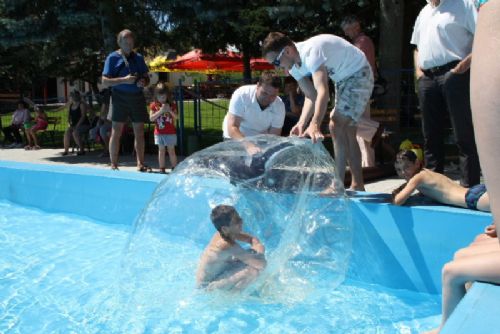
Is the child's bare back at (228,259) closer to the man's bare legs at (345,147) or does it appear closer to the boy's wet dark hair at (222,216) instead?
the boy's wet dark hair at (222,216)

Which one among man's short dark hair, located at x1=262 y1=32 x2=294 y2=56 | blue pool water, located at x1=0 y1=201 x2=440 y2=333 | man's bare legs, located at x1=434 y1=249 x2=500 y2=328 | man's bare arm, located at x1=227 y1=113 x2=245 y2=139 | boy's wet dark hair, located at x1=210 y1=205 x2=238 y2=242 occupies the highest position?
man's short dark hair, located at x1=262 y1=32 x2=294 y2=56

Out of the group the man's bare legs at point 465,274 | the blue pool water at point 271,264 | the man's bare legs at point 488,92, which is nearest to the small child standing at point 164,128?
the blue pool water at point 271,264

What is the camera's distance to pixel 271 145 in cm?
442

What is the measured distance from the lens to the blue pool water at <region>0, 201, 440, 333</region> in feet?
13.3

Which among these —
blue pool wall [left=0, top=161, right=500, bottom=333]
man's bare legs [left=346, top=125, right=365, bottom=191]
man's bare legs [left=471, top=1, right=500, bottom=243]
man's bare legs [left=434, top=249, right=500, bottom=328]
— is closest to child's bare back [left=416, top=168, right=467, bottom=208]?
blue pool wall [left=0, top=161, right=500, bottom=333]

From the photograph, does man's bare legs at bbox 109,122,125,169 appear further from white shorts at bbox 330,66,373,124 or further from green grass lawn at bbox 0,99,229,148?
white shorts at bbox 330,66,373,124

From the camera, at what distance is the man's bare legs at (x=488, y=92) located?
55.4 inches

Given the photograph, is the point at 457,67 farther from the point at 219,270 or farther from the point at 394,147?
the point at 394,147

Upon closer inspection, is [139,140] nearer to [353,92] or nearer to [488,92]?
[353,92]

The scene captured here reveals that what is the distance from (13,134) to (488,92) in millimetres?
14256

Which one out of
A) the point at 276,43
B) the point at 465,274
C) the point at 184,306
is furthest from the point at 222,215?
the point at 465,274

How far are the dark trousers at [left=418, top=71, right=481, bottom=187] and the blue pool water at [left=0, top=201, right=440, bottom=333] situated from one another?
123cm

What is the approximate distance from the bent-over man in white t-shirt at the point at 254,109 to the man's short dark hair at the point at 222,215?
135 cm

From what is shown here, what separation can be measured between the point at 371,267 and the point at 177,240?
67.4 inches
